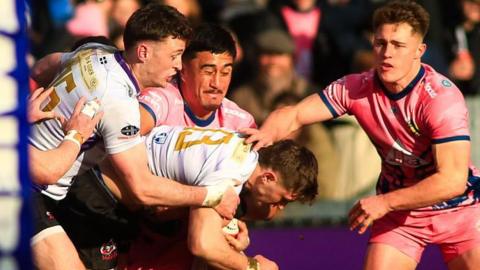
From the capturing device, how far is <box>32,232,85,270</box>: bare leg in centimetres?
716

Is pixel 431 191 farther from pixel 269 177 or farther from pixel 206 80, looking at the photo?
pixel 206 80

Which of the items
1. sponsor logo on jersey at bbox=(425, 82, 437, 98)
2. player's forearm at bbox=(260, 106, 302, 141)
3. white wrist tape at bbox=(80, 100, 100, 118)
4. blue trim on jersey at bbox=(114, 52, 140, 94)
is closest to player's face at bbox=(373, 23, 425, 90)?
sponsor logo on jersey at bbox=(425, 82, 437, 98)

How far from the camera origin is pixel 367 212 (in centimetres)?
757

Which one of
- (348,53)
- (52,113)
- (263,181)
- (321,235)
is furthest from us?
(348,53)

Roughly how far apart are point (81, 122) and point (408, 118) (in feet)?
7.26

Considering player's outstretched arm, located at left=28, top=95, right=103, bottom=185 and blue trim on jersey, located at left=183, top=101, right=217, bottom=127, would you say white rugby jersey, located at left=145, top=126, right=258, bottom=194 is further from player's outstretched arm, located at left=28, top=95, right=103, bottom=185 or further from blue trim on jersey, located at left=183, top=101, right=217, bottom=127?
player's outstretched arm, located at left=28, top=95, right=103, bottom=185

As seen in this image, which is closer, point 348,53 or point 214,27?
point 214,27

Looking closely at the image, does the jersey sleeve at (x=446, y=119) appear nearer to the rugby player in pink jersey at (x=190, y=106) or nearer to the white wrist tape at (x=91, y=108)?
the rugby player in pink jersey at (x=190, y=106)

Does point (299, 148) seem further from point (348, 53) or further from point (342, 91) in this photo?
point (348, 53)

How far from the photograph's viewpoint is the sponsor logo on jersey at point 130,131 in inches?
275

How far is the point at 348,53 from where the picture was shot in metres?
12.4

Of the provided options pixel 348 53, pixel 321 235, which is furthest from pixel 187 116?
pixel 348 53

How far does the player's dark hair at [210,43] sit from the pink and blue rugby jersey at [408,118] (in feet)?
2.53

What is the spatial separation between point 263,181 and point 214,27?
117 centimetres
